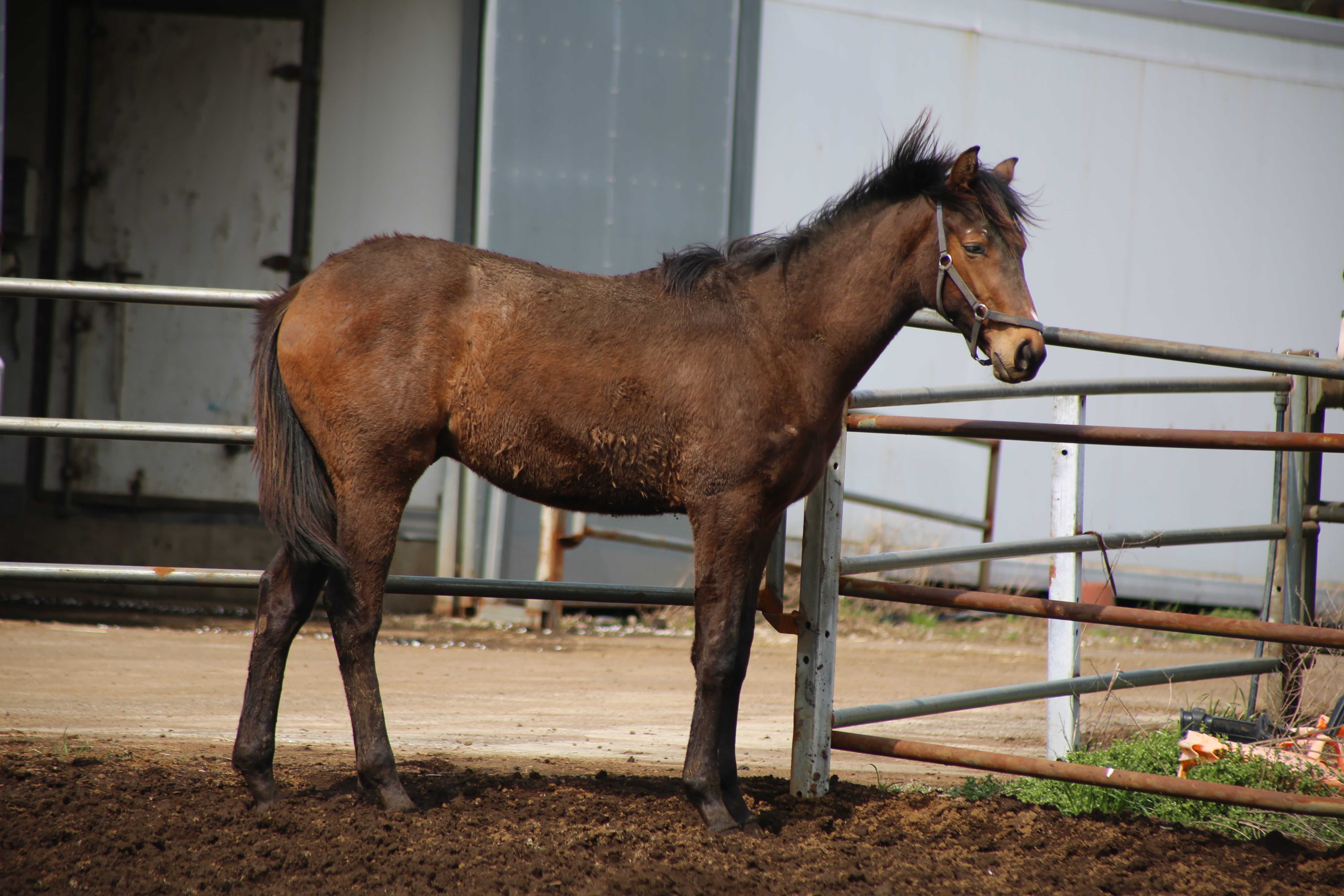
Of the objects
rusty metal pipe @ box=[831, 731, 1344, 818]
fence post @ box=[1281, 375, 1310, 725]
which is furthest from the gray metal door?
fence post @ box=[1281, 375, 1310, 725]

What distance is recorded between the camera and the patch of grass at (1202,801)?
3223 millimetres

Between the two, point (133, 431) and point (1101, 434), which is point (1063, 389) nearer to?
point (1101, 434)

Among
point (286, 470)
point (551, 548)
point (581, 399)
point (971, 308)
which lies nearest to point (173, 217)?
point (551, 548)

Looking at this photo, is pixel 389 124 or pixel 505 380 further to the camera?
pixel 389 124

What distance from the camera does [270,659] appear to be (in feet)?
9.99

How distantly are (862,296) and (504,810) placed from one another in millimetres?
1817

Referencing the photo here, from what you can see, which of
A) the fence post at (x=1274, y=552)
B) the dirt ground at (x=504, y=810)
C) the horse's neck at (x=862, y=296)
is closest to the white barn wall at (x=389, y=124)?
the dirt ground at (x=504, y=810)

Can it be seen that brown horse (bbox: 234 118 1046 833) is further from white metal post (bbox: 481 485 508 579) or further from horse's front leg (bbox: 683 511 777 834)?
white metal post (bbox: 481 485 508 579)

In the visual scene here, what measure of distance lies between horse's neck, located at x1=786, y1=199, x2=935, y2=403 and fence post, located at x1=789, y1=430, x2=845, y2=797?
0.29 m

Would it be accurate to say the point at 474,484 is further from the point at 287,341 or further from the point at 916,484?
the point at 287,341

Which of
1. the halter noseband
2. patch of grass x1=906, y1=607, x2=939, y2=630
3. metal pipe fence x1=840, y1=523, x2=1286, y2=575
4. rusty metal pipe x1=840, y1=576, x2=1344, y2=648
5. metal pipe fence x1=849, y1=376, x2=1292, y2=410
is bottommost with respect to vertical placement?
patch of grass x1=906, y1=607, x2=939, y2=630

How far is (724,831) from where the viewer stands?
2.94 meters

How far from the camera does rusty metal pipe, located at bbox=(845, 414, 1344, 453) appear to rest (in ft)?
9.55

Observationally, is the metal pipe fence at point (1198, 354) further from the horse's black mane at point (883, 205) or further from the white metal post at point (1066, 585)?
the white metal post at point (1066, 585)
